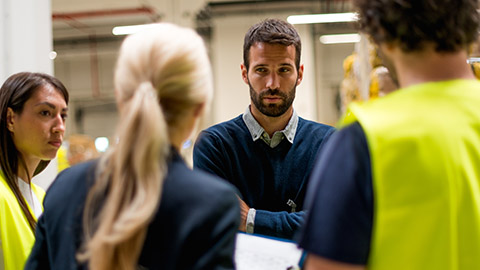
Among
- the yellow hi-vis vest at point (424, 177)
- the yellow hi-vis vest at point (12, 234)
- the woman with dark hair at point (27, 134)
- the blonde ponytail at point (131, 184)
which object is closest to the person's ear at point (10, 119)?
the woman with dark hair at point (27, 134)

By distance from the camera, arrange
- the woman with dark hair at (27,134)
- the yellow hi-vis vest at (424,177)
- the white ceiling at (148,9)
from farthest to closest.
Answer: the white ceiling at (148,9), the woman with dark hair at (27,134), the yellow hi-vis vest at (424,177)

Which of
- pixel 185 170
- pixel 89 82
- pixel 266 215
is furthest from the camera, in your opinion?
pixel 89 82

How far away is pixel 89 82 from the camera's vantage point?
1786 cm

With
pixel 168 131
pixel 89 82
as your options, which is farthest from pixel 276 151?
pixel 89 82

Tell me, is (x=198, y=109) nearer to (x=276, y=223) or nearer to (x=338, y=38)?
(x=276, y=223)

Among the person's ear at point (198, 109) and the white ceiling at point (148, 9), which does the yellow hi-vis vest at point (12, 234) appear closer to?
the person's ear at point (198, 109)

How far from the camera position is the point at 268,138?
2.27m

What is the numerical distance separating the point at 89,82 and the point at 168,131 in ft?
57.5

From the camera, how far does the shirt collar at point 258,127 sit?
2.26m

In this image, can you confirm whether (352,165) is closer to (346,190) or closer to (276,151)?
(346,190)

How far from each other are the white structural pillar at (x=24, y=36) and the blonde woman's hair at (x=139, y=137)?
2420 mm

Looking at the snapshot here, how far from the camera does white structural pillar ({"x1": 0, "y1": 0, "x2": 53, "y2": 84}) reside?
3.31 meters

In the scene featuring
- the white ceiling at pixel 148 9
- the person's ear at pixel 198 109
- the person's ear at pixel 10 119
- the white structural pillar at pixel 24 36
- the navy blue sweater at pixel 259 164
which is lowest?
the navy blue sweater at pixel 259 164

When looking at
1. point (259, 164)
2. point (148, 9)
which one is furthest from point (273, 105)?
point (148, 9)
